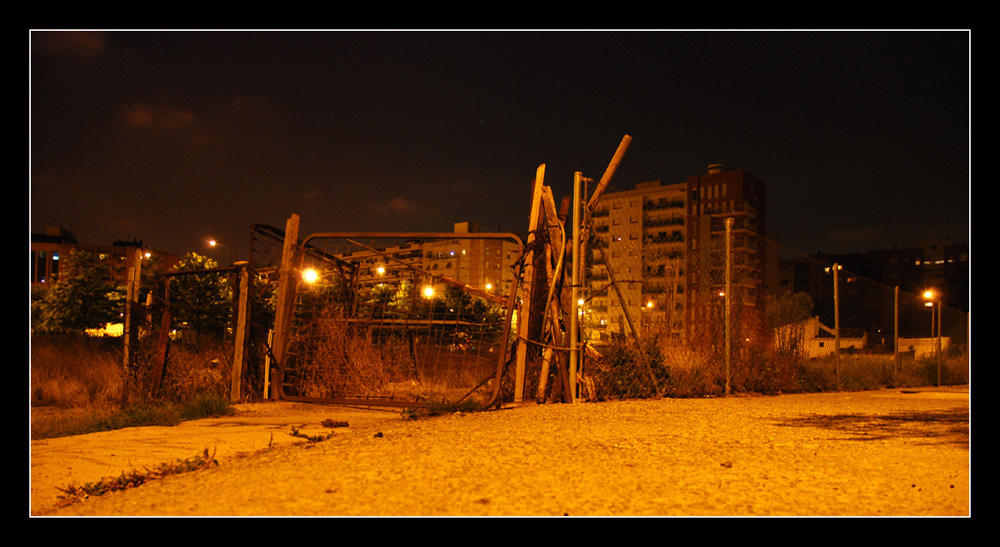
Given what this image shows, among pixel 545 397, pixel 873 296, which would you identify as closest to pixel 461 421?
pixel 545 397

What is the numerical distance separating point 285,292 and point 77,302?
3310 cm

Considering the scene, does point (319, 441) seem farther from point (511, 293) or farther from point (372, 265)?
point (372, 265)

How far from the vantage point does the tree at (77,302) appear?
122ft

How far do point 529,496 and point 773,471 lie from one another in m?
1.61

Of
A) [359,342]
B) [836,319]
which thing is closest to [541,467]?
[359,342]

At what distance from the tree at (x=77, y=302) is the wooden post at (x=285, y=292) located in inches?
1282

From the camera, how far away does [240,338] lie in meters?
9.87

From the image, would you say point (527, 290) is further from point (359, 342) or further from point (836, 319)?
point (836, 319)

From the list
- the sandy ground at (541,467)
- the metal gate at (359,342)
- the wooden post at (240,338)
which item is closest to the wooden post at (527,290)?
the metal gate at (359,342)

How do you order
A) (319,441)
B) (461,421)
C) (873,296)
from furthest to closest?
(873,296), (461,421), (319,441)

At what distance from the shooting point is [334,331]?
10.4 meters

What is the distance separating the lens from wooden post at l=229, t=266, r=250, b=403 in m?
9.78

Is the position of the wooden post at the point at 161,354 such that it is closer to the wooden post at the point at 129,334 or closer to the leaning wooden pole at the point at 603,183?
the wooden post at the point at 129,334

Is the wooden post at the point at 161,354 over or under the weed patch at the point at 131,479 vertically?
over
